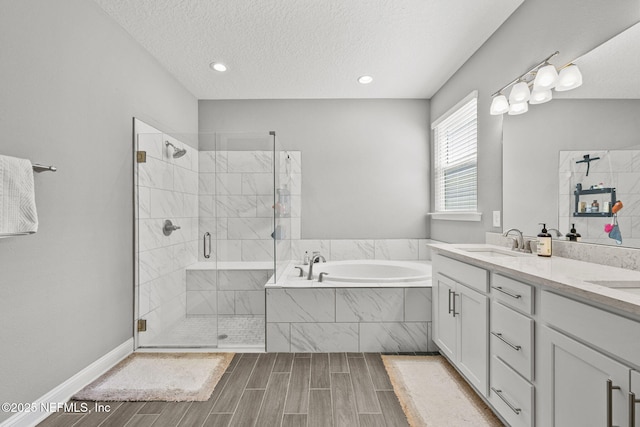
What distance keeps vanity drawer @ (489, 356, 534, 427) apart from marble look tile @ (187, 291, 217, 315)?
6.69ft

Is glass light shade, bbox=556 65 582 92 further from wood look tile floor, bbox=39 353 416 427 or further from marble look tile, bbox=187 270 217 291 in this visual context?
marble look tile, bbox=187 270 217 291

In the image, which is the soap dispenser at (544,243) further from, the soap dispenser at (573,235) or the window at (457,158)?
the window at (457,158)

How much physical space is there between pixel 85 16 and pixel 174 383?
2.40 meters

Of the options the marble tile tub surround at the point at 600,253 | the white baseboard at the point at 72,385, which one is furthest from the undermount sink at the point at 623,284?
the white baseboard at the point at 72,385

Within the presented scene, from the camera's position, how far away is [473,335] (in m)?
1.85

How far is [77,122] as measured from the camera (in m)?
1.95

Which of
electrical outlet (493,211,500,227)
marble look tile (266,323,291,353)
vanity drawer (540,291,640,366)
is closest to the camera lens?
vanity drawer (540,291,640,366)

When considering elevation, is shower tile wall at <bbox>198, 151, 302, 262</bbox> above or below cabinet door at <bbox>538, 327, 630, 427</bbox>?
above

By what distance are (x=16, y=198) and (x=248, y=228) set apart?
1494mm

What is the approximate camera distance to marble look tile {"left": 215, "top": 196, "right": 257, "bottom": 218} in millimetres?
2654

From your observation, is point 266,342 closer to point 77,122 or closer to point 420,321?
point 420,321

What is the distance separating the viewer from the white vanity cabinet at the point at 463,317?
5.72ft

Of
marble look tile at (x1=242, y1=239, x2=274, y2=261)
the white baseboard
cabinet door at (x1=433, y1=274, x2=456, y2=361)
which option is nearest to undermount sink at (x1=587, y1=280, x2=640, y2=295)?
cabinet door at (x1=433, y1=274, x2=456, y2=361)

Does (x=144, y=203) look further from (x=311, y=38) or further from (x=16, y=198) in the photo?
(x=311, y=38)
